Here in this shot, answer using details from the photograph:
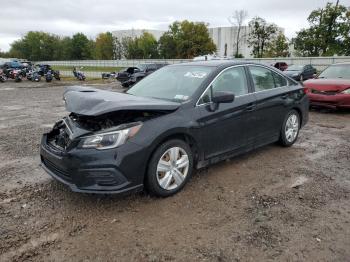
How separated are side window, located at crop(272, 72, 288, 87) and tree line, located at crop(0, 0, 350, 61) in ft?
127

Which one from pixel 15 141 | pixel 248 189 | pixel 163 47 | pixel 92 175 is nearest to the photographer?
pixel 92 175

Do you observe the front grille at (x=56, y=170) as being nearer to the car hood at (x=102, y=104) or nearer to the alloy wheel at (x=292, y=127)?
the car hood at (x=102, y=104)

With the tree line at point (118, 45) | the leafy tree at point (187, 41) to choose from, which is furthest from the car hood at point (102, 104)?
the tree line at point (118, 45)

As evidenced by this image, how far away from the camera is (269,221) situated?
11.5 feet

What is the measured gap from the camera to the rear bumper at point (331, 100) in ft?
29.8

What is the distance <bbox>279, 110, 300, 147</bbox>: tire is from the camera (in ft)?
19.0

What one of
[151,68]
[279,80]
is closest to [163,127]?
[279,80]

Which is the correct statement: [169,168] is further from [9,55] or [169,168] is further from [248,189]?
[9,55]

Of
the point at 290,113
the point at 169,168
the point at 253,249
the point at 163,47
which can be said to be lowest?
the point at 253,249

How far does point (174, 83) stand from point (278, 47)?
47.9m

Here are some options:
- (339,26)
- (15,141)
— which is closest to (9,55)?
(339,26)

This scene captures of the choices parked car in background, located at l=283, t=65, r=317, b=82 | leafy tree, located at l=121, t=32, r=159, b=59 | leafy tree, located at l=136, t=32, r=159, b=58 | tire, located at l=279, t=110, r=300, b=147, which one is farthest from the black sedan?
leafy tree, located at l=136, t=32, r=159, b=58

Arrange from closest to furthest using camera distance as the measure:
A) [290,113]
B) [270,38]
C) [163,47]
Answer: [290,113], [270,38], [163,47]

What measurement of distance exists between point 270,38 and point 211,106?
163ft
